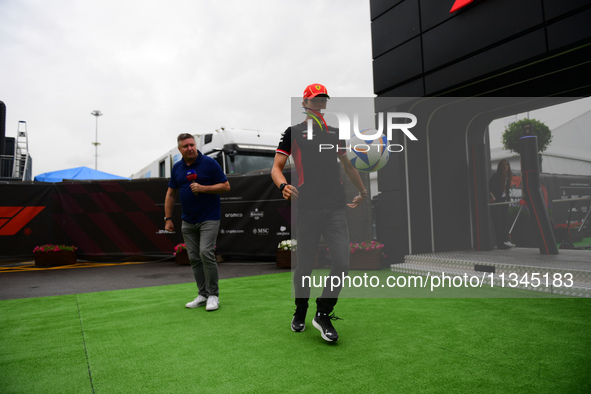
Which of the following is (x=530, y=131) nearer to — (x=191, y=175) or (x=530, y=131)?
(x=530, y=131)

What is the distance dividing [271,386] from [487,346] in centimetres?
180

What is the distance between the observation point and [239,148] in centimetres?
1100

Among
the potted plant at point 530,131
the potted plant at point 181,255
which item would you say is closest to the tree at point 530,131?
the potted plant at point 530,131

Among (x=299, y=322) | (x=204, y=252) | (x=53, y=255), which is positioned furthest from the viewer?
(x=53, y=255)

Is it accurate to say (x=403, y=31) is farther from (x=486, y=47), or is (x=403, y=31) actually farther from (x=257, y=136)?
(x=257, y=136)

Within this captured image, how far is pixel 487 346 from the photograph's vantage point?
3.07m

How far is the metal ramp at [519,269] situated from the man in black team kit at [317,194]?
3.46m

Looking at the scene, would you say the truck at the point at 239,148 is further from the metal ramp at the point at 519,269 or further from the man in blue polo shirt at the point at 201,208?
the man in blue polo shirt at the point at 201,208

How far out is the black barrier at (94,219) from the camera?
11.1 m

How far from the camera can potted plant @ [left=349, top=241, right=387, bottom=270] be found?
26.5 ft

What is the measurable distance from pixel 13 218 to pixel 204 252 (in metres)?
9.64

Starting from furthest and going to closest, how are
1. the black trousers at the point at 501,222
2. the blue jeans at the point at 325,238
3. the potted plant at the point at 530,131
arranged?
the black trousers at the point at 501,222 < the potted plant at the point at 530,131 < the blue jeans at the point at 325,238

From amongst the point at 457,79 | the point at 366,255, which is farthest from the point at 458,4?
the point at 366,255

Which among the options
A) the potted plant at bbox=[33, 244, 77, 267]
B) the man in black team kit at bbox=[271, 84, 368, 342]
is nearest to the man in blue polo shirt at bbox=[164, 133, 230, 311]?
the man in black team kit at bbox=[271, 84, 368, 342]
